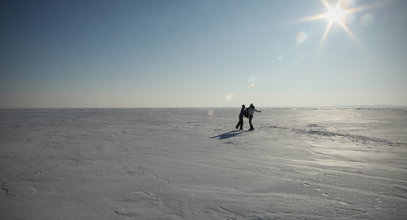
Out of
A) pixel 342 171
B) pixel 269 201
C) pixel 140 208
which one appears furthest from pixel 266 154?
pixel 140 208

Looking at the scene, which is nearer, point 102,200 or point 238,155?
point 102,200

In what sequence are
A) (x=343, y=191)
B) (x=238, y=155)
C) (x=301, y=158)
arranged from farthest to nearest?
(x=238, y=155), (x=301, y=158), (x=343, y=191)

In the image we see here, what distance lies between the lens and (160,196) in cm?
364

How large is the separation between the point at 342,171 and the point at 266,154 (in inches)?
91.6

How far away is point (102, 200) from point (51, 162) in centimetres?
353

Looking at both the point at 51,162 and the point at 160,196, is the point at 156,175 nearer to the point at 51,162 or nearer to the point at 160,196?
the point at 160,196

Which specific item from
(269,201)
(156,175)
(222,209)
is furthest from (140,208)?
(269,201)

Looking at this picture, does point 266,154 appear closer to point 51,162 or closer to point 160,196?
point 160,196

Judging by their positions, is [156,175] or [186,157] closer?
[156,175]

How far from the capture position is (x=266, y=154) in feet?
22.9

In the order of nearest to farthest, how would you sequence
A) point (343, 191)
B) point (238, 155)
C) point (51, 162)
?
point (343, 191) → point (51, 162) → point (238, 155)

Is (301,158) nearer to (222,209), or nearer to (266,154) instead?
(266,154)

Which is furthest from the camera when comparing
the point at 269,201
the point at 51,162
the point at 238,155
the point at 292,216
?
the point at 238,155

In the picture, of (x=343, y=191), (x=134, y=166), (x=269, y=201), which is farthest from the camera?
(x=134, y=166)
